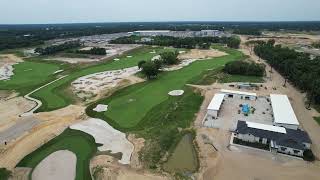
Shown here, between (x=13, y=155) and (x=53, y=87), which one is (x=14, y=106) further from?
(x=13, y=155)

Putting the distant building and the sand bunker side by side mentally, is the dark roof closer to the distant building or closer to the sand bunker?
the distant building

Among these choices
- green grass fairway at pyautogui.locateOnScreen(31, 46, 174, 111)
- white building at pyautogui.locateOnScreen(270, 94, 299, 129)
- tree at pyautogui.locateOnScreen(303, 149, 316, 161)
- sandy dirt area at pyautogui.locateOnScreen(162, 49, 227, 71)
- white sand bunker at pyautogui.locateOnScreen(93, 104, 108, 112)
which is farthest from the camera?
sandy dirt area at pyautogui.locateOnScreen(162, 49, 227, 71)

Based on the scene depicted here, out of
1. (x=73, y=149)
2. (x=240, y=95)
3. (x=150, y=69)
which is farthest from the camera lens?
(x=150, y=69)

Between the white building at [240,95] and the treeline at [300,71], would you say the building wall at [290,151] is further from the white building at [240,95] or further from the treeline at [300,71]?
the white building at [240,95]

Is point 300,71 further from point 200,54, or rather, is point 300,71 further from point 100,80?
point 200,54

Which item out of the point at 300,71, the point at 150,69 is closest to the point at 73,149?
the point at 150,69

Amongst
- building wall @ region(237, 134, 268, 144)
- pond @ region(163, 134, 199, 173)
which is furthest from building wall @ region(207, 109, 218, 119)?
pond @ region(163, 134, 199, 173)
